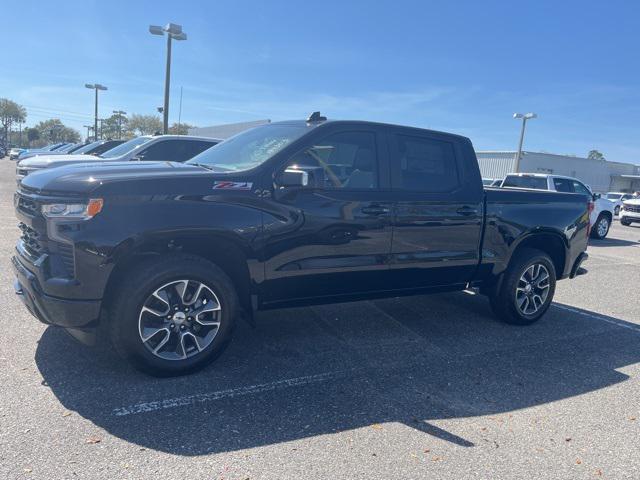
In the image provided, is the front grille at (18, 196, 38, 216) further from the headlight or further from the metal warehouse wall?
the metal warehouse wall

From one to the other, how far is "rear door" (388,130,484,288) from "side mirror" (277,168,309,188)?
42.4 inches

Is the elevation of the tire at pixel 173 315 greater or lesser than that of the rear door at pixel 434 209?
lesser

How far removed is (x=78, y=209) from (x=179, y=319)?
3.41ft

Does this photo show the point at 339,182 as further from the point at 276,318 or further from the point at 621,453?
the point at 621,453

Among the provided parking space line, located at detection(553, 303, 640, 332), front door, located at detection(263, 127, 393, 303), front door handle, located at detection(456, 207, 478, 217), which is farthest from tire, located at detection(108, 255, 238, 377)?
parking space line, located at detection(553, 303, 640, 332)

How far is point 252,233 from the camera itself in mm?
4012

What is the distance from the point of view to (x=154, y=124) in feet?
244

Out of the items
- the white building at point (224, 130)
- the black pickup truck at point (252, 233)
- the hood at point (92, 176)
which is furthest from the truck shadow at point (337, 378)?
the white building at point (224, 130)

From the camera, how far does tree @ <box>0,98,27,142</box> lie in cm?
9481

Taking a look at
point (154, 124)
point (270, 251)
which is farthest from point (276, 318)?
point (154, 124)

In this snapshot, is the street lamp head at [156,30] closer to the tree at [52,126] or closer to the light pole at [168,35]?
the light pole at [168,35]

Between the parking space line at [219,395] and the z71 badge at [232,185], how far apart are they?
1.47 m

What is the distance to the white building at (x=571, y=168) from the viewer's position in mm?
47250

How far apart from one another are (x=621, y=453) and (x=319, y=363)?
221 centimetres
